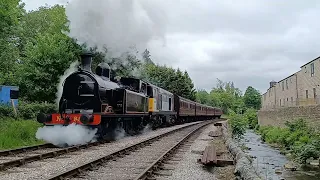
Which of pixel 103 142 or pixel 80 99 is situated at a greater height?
pixel 80 99

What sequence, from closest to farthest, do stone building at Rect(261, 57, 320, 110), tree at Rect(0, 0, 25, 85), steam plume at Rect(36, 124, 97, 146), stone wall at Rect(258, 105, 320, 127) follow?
steam plume at Rect(36, 124, 97, 146) < tree at Rect(0, 0, 25, 85) < stone wall at Rect(258, 105, 320, 127) < stone building at Rect(261, 57, 320, 110)

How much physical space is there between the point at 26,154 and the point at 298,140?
15.8 metres

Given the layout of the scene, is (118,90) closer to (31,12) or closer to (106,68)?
(106,68)

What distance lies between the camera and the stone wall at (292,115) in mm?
22002

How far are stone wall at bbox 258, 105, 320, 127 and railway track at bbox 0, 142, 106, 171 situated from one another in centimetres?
1459

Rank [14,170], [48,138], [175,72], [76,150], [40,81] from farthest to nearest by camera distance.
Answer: [175,72] < [40,81] < [48,138] < [76,150] < [14,170]

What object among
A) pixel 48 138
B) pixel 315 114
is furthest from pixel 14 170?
pixel 315 114

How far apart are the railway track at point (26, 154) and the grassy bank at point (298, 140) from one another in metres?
9.81

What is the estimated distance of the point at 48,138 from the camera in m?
13.1

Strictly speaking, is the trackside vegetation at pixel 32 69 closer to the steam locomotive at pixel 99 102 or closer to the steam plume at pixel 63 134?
the steam plume at pixel 63 134

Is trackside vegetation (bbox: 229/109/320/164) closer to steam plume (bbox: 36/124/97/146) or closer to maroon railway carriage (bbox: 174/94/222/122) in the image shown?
maroon railway carriage (bbox: 174/94/222/122)

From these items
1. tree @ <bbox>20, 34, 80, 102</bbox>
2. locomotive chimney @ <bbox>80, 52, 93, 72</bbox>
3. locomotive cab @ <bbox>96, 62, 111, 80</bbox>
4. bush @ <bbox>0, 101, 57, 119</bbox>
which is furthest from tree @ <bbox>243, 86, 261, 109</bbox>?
locomotive chimney @ <bbox>80, 52, 93, 72</bbox>

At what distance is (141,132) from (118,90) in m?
5.95

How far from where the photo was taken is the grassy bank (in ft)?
54.8
